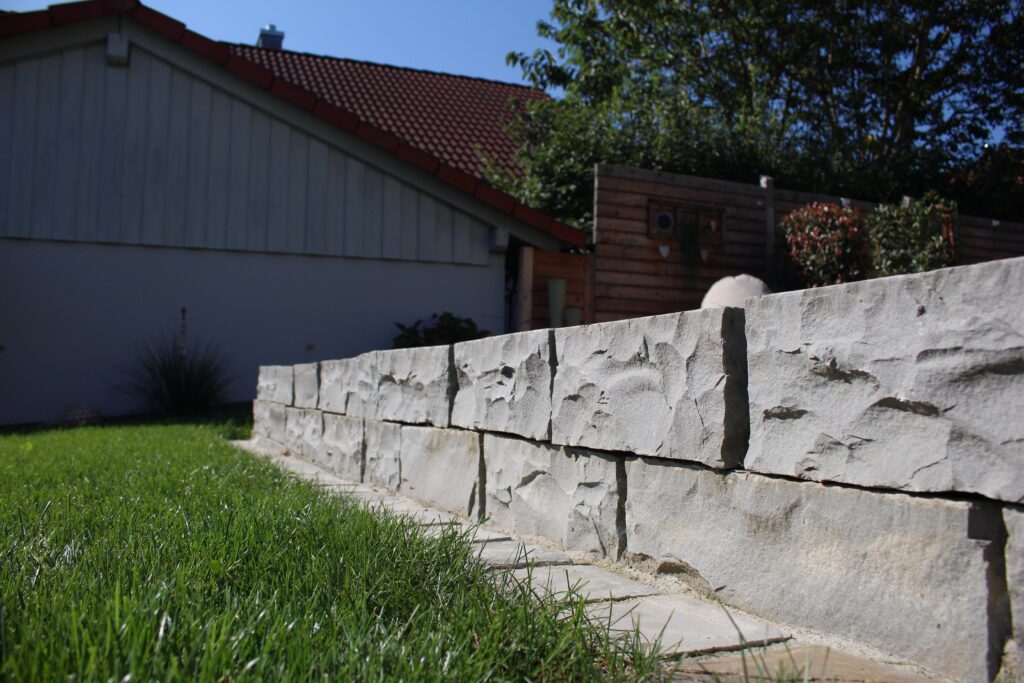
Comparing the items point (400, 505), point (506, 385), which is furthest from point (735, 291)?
point (506, 385)

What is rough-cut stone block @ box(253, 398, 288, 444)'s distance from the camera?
757 cm

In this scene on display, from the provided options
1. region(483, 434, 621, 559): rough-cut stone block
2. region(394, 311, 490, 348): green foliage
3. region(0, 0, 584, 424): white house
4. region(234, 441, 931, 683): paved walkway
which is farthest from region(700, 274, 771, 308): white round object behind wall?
region(234, 441, 931, 683): paved walkway

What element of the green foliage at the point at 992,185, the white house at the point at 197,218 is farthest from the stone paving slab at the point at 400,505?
the green foliage at the point at 992,185

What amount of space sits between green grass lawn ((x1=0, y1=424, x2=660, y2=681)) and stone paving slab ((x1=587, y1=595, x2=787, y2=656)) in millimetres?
135

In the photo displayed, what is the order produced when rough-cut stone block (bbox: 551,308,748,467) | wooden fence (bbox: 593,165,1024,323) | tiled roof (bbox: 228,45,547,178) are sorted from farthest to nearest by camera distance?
tiled roof (bbox: 228,45,547,178) < wooden fence (bbox: 593,165,1024,323) < rough-cut stone block (bbox: 551,308,748,467)

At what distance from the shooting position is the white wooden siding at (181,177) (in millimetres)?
9664

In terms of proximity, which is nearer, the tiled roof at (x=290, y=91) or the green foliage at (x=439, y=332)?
the tiled roof at (x=290, y=91)

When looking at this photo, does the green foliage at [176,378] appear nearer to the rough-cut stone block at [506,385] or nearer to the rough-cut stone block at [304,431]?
the rough-cut stone block at [304,431]

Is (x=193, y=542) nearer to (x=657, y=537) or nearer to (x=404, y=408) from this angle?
(x=657, y=537)

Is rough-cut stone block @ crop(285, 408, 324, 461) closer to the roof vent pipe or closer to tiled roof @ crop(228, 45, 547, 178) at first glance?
tiled roof @ crop(228, 45, 547, 178)

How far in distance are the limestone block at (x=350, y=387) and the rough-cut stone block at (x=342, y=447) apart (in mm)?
66

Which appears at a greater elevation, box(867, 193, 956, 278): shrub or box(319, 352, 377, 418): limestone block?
box(867, 193, 956, 278): shrub

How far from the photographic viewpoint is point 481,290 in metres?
11.2

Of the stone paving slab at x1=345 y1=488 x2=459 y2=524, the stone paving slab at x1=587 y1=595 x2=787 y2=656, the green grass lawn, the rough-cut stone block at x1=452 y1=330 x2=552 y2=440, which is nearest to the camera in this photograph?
the green grass lawn
